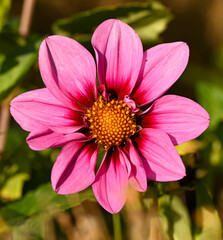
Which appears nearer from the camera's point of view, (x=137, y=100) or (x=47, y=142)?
(x=47, y=142)

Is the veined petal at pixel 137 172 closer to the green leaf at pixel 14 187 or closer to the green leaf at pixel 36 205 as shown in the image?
the green leaf at pixel 36 205

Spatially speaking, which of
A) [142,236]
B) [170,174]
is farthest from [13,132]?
[170,174]

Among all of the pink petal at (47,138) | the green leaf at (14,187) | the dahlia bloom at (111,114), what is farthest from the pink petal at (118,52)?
the green leaf at (14,187)

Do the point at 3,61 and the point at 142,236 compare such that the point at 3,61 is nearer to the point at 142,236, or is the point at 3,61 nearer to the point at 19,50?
the point at 19,50

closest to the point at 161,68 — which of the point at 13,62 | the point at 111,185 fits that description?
the point at 111,185

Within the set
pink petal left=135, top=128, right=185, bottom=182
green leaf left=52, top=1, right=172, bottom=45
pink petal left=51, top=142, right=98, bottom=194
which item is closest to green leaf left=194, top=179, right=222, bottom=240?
pink petal left=135, top=128, right=185, bottom=182
